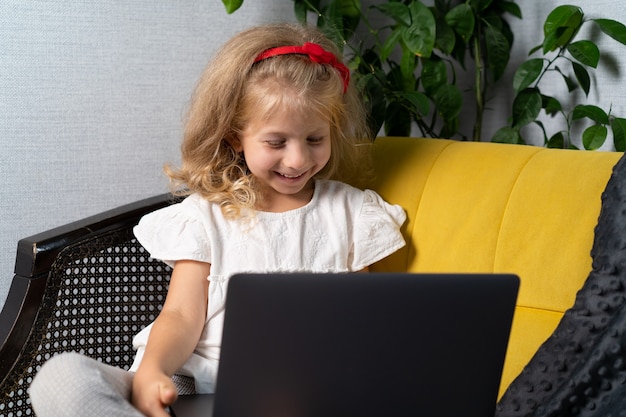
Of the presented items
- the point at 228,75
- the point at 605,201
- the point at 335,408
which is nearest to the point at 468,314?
the point at 335,408

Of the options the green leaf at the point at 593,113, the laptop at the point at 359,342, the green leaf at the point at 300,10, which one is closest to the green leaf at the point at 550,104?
the green leaf at the point at 593,113

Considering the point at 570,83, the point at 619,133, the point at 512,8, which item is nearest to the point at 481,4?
the point at 512,8

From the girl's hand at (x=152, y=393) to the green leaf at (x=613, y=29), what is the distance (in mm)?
1108

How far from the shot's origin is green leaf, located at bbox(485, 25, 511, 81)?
6.59 ft

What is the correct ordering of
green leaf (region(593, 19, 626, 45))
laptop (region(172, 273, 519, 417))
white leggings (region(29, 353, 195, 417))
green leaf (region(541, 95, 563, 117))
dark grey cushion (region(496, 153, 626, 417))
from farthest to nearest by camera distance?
green leaf (region(541, 95, 563, 117))
green leaf (region(593, 19, 626, 45))
dark grey cushion (region(496, 153, 626, 417))
white leggings (region(29, 353, 195, 417))
laptop (region(172, 273, 519, 417))

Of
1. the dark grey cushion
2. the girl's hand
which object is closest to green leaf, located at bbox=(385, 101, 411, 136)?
the dark grey cushion

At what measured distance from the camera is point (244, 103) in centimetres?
156

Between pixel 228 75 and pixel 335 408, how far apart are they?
0.78 meters

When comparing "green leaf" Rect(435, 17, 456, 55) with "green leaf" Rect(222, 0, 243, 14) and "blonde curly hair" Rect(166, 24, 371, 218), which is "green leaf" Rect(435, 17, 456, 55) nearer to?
"blonde curly hair" Rect(166, 24, 371, 218)

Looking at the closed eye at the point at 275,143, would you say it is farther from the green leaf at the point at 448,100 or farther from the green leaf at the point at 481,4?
the green leaf at the point at 481,4

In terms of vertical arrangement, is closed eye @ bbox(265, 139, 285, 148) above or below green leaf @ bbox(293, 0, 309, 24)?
below

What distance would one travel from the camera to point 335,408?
3.24 feet

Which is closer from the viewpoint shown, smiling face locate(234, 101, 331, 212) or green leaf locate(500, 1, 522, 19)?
smiling face locate(234, 101, 331, 212)

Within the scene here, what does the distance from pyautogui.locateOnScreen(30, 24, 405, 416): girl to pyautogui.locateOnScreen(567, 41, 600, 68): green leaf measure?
0.49 metres
